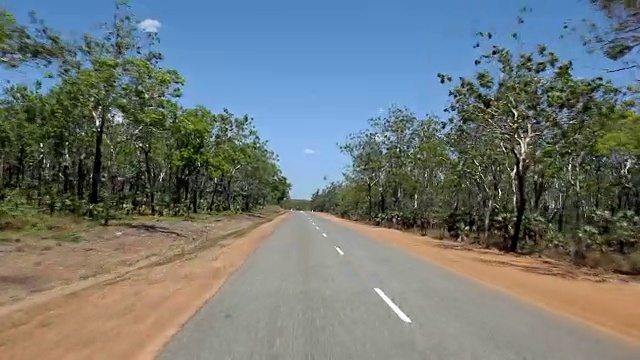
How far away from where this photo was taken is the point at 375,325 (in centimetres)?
875

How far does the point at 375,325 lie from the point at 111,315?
4.20 m

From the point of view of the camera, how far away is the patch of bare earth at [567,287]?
34.3ft

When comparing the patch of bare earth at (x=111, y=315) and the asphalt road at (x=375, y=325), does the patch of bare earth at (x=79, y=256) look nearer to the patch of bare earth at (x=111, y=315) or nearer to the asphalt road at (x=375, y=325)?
the patch of bare earth at (x=111, y=315)

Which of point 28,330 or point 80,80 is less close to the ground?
point 80,80

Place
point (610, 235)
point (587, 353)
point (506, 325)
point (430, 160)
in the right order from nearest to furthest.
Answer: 1. point (587, 353)
2. point (506, 325)
3. point (610, 235)
4. point (430, 160)

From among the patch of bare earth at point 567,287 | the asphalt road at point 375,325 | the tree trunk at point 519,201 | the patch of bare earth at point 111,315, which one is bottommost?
the patch of bare earth at point 111,315

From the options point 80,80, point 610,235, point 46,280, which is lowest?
point 46,280

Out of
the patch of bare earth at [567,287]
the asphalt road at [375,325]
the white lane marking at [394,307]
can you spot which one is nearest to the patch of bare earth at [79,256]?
the asphalt road at [375,325]

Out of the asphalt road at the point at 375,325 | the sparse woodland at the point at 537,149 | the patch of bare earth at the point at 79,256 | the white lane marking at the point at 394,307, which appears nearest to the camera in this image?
the asphalt road at the point at 375,325

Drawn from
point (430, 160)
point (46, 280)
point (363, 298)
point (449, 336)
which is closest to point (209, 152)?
point (430, 160)

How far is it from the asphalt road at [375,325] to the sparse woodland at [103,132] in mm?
7384

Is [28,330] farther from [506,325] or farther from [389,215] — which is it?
[389,215]

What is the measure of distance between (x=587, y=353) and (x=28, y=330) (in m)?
7.41

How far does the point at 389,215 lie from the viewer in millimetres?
62844
